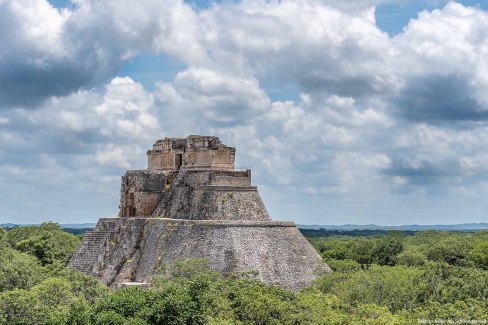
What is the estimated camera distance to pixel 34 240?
52.8 meters

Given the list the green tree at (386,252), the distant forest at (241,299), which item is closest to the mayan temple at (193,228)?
the distant forest at (241,299)

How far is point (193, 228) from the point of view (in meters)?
38.4

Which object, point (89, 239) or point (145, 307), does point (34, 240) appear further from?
point (145, 307)

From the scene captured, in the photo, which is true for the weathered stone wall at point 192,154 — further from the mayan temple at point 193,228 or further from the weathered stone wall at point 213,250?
the weathered stone wall at point 213,250

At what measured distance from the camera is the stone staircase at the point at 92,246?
1636 inches

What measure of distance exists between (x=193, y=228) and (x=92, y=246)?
25.5ft

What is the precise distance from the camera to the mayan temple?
122ft

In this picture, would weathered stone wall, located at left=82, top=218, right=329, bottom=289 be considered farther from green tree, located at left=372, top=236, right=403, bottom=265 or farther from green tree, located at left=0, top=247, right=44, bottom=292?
green tree, located at left=372, top=236, right=403, bottom=265

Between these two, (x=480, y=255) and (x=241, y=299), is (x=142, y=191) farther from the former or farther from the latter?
(x=480, y=255)

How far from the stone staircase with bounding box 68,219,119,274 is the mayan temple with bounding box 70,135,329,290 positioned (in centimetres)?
7

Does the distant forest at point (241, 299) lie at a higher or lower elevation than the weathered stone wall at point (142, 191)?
lower

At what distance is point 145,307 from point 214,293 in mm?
3006

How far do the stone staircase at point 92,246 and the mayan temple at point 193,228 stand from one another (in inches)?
2.9

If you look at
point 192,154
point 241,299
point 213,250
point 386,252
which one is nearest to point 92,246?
point 192,154
